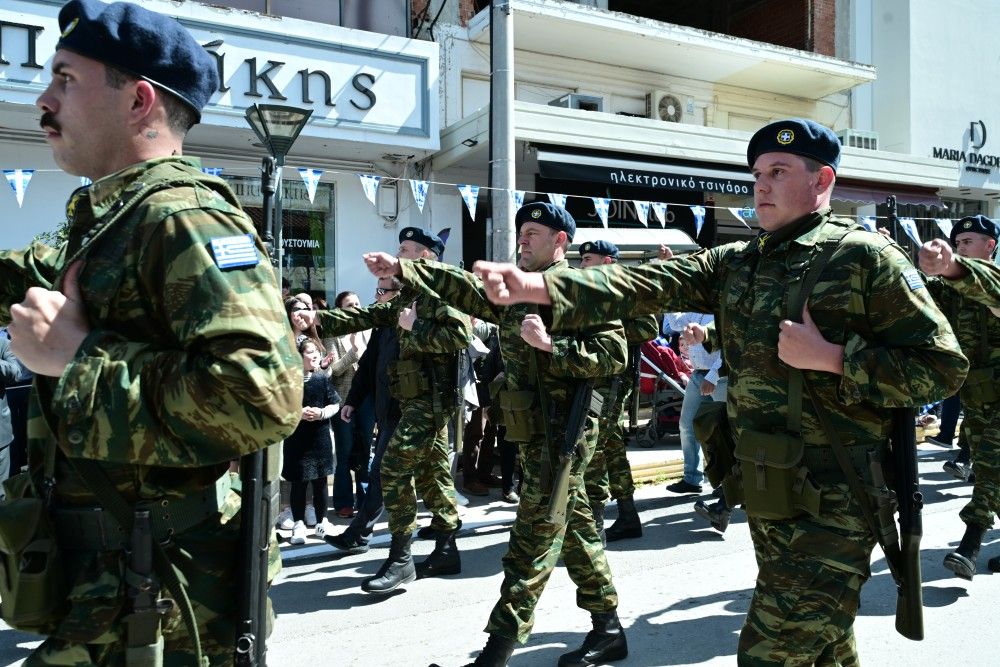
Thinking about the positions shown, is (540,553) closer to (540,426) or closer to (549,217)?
(540,426)

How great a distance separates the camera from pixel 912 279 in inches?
107

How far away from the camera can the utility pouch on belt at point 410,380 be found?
5.33 metres

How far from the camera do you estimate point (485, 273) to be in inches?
99.1

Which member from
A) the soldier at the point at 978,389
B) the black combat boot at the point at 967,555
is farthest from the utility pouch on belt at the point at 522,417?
the black combat boot at the point at 967,555

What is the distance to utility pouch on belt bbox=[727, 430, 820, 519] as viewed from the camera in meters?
2.66

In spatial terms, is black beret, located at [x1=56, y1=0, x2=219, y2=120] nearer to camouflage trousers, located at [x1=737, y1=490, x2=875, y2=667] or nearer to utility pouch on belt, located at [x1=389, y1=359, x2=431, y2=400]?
camouflage trousers, located at [x1=737, y1=490, x2=875, y2=667]

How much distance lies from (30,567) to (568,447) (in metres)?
2.51

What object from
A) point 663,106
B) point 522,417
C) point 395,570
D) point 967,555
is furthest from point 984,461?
point 663,106

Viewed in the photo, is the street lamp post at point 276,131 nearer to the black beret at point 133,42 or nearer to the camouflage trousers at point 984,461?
the black beret at point 133,42

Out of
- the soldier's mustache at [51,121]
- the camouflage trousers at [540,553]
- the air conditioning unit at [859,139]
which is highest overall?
the air conditioning unit at [859,139]

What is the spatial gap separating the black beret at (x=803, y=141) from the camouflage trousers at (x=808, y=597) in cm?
116

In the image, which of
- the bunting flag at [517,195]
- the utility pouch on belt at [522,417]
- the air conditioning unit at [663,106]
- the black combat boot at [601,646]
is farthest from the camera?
the air conditioning unit at [663,106]

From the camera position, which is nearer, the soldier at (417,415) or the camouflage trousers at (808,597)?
the camouflage trousers at (808,597)

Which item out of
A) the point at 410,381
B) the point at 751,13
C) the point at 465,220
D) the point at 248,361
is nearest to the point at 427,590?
the point at 410,381
